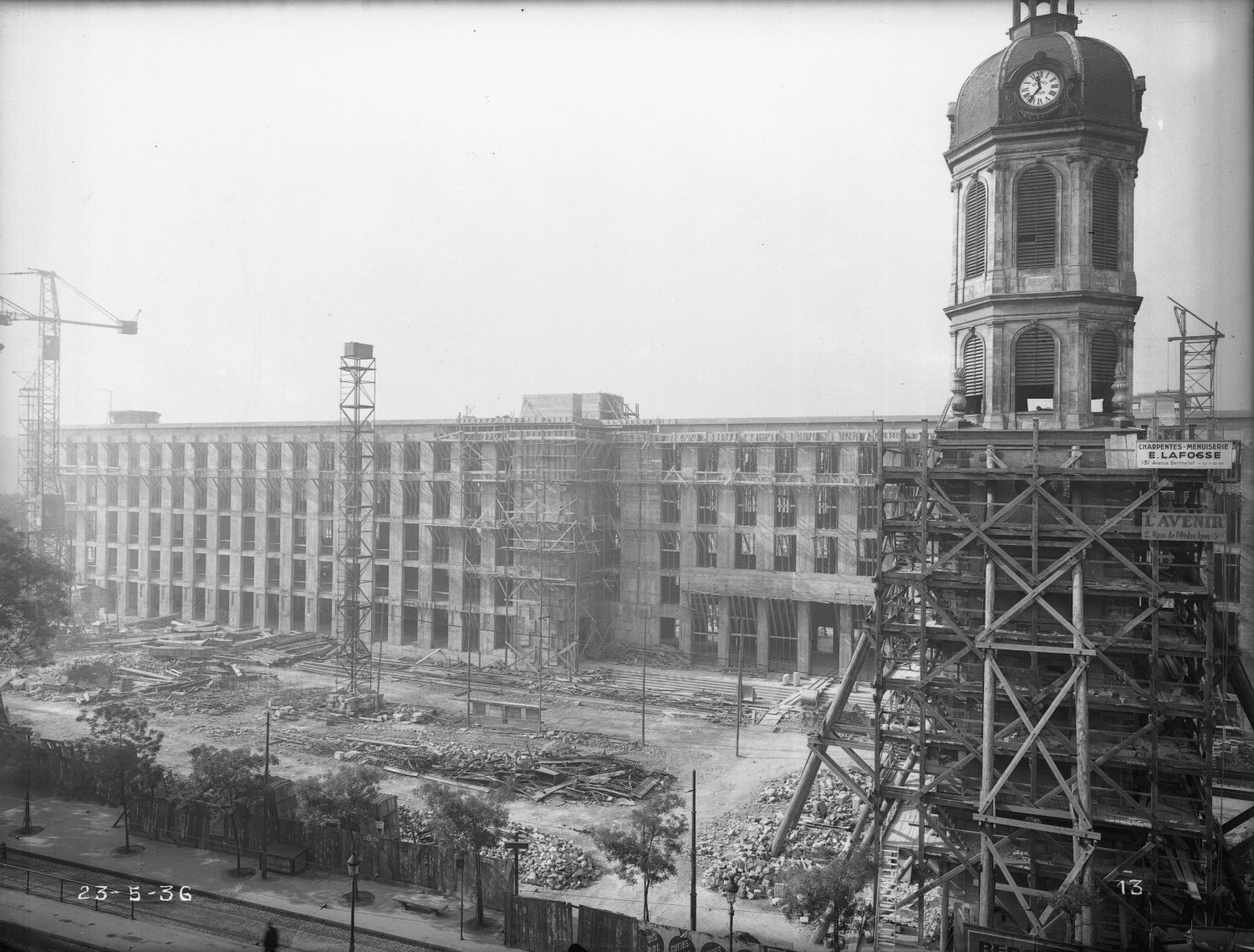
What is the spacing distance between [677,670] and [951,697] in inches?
1229

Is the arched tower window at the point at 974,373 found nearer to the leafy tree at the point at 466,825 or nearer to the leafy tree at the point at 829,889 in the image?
the leafy tree at the point at 829,889

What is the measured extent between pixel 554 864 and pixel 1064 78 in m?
23.4

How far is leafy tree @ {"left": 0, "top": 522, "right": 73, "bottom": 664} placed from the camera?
121ft

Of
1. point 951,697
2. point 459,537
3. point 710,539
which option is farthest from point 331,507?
point 951,697

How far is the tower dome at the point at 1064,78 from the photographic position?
63.0ft

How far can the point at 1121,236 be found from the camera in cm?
1972

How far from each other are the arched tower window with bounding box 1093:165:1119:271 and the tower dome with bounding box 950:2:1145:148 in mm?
1190

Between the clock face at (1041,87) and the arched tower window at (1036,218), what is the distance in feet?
4.60

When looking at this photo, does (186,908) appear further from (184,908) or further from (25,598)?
(25,598)

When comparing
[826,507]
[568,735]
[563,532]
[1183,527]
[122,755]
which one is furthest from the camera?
[563,532]

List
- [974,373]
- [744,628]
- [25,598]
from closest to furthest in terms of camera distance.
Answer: [974,373], [25,598], [744,628]

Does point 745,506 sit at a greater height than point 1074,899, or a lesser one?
greater

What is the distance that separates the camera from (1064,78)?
19.1 m

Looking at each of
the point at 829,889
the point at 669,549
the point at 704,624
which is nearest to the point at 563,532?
the point at 669,549
